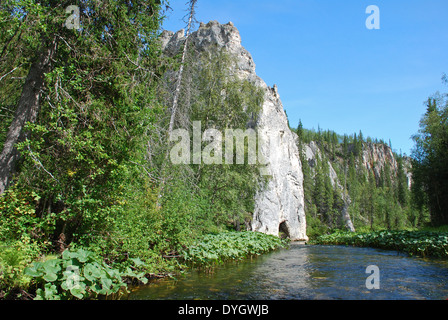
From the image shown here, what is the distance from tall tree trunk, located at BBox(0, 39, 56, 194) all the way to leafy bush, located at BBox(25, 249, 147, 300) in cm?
293

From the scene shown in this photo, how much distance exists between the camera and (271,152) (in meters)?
35.5

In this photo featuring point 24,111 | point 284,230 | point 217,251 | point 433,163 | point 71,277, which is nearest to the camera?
point 71,277

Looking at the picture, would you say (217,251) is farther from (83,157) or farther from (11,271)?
(11,271)

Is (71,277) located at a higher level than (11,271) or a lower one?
lower

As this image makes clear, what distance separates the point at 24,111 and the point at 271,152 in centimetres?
3001

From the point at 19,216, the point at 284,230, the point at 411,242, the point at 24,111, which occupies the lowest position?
the point at 284,230

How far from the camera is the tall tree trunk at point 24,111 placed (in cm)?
730

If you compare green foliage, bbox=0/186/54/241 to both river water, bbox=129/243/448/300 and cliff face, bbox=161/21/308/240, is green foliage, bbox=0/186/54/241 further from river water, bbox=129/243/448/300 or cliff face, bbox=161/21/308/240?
cliff face, bbox=161/21/308/240

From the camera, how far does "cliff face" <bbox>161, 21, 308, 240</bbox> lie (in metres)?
31.1

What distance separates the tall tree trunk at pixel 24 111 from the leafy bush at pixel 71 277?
2.93 meters

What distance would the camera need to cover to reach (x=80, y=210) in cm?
700

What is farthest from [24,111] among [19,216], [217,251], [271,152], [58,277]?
[271,152]

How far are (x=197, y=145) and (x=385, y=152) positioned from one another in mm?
177405
